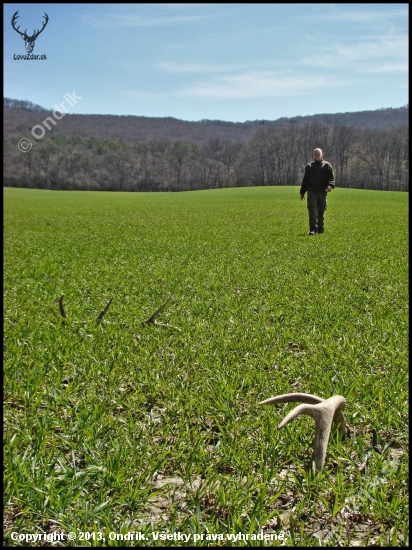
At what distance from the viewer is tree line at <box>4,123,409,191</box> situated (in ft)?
269

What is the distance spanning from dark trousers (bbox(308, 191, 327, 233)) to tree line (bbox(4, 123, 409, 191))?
64707 mm

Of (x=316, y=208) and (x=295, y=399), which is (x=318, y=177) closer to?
(x=316, y=208)

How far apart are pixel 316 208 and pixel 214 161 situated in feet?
333

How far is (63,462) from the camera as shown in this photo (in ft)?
8.72

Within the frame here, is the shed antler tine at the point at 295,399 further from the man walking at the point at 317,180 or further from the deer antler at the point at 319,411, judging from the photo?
the man walking at the point at 317,180

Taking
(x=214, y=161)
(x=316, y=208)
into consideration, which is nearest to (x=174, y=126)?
(x=214, y=161)

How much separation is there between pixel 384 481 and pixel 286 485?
20.5 inches

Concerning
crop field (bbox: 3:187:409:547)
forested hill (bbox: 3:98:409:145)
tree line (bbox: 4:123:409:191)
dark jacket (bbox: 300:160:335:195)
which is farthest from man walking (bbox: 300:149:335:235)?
forested hill (bbox: 3:98:409:145)

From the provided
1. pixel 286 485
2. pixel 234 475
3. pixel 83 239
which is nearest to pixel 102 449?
pixel 234 475

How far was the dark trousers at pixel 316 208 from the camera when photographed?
14.1 metres

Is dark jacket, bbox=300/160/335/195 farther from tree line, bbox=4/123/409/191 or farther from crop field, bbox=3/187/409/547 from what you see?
tree line, bbox=4/123/409/191

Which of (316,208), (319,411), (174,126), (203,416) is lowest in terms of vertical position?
(203,416)

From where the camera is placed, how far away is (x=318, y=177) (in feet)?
45.8

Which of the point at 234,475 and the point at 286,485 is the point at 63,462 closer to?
the point at 234,475
